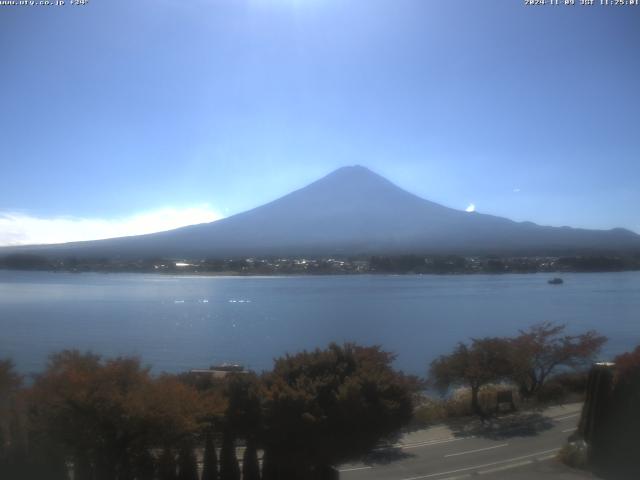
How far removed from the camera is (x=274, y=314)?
72.9 ft

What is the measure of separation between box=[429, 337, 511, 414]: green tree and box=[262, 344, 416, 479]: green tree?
5.17 meters

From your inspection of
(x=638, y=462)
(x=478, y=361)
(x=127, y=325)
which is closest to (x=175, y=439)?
(x=638, y=462)

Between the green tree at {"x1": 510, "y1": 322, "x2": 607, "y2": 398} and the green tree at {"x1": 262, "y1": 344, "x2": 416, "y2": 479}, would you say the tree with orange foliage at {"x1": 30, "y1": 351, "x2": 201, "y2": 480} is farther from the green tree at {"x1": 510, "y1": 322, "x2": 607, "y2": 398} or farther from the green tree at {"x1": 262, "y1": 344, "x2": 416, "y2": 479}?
the green tree at {"x1": 510, "y1": 322, "x2": 607, "y2": 398}

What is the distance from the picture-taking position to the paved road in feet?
21.1

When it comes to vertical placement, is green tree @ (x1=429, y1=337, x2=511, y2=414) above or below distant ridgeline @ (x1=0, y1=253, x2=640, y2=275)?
below

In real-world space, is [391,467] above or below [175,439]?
below

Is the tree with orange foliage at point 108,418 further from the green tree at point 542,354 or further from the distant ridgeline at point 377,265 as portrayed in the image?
the distant ridgeline at point 377,265

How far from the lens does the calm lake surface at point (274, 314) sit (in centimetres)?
1476

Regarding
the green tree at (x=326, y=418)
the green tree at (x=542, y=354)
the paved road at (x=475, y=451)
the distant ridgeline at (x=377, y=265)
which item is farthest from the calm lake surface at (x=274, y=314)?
the green tree at (x=326, y=418)

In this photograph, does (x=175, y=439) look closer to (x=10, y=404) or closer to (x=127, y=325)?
(x=10, y=404)

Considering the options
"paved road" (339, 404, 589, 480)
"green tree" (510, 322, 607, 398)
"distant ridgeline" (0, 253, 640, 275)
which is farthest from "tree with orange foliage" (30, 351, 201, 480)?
"distant ridgeline" (0, 253, 640, 275)

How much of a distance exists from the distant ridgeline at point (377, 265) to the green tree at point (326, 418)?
32.0 meters

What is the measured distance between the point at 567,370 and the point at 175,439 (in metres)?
11.1

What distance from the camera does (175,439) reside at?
5.13 m
